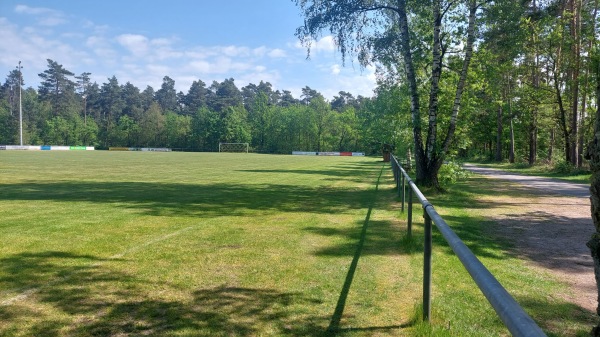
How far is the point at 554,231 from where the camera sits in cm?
855

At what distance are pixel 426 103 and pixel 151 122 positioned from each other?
111070 millimetres

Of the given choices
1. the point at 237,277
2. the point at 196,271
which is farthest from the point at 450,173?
the point at 196,271

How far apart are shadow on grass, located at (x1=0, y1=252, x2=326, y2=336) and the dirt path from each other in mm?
3261

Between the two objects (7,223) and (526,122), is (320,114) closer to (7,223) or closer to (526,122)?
(526,122)

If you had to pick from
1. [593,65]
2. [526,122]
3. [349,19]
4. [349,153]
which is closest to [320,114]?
[349,153]

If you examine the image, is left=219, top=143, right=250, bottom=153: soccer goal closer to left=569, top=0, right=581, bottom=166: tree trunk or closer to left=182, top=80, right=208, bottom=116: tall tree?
left=182, top=80, right=208, bottom=116: tall tree

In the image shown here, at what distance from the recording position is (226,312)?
405 cm

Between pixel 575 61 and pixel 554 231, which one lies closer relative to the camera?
pixel 554 231

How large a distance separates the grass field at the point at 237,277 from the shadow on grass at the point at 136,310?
0.04ft

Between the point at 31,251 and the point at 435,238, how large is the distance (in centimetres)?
662

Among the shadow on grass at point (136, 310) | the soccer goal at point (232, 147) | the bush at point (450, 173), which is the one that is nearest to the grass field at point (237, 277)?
the shadow on grass at point (136, 310)

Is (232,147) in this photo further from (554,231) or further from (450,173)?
(554,231)

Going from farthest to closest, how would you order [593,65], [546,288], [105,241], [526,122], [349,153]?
[349,153] → [526,122] → [593,65] → [105,241] → [546,288]

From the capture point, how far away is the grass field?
12.5ft
